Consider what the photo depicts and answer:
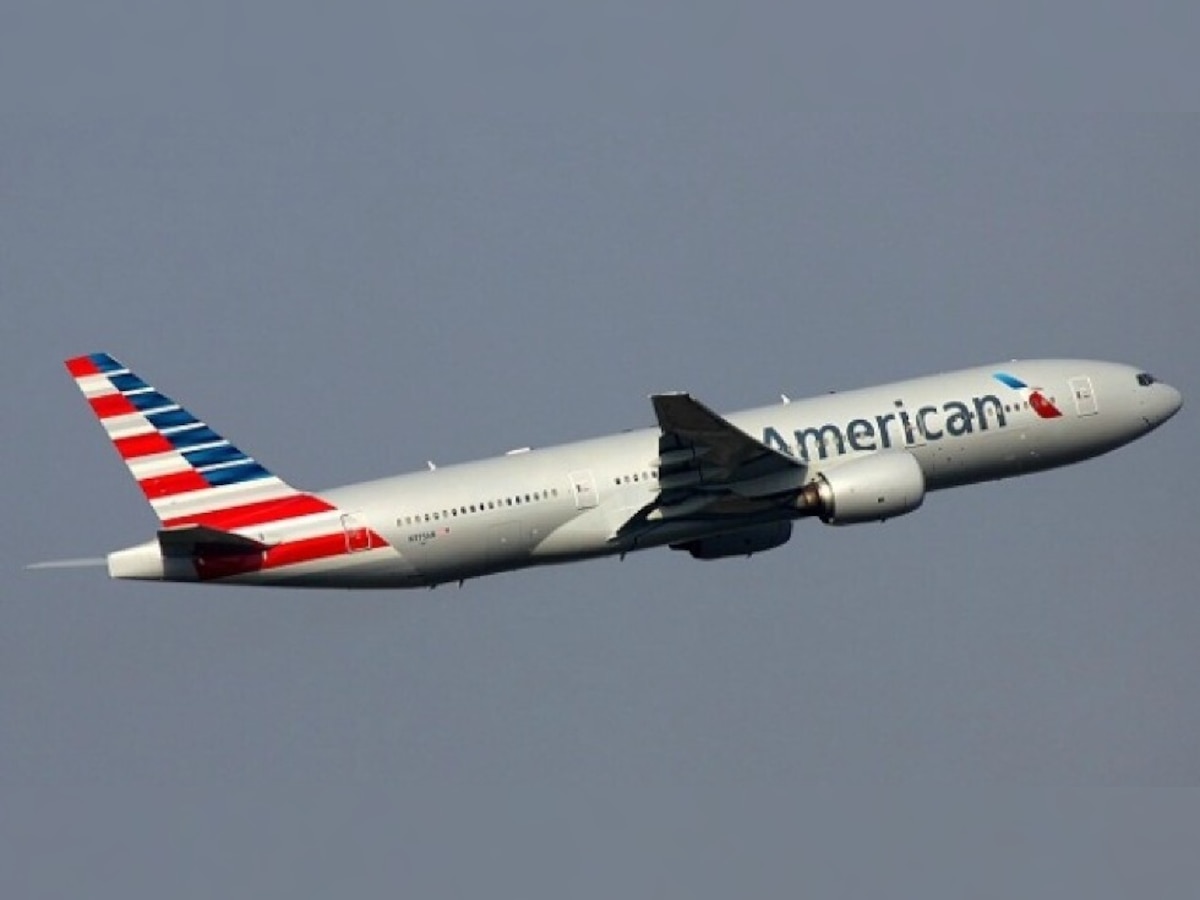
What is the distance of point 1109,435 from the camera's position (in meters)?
75.1

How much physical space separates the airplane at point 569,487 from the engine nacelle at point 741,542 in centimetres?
9

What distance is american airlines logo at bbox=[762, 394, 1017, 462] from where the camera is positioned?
7044 cm

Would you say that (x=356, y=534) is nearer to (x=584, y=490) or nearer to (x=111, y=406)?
(x=584, y=490)

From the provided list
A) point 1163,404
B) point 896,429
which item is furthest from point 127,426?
point 1163,404

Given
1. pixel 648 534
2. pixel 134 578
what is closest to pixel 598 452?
pixel 648 534

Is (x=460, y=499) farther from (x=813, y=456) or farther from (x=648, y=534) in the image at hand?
(x=813, y=456)

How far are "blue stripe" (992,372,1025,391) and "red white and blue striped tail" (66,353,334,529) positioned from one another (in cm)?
2265

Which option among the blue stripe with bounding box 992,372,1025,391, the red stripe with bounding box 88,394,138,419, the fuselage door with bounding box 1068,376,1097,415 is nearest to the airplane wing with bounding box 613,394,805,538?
the blue stripe with bounding box 992,372,1025,391

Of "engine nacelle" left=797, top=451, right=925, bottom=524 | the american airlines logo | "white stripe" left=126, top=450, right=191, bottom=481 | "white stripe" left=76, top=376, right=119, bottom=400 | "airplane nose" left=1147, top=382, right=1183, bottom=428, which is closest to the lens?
Result: "white stripe" left=126, top=450, right=191, bottom=481

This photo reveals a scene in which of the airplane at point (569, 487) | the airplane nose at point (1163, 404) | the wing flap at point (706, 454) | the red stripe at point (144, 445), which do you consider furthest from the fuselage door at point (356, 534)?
the airplane nose at point (1163, 404)

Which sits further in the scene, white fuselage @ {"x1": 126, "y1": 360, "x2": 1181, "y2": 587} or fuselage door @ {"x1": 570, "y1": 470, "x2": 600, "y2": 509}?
fuselage door @ {"x1": 570, "y1": 470, "x2": 600, "y2": 509}

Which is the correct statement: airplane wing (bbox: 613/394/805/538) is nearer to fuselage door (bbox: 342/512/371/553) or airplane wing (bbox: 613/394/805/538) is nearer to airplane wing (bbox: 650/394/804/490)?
airplane wing (bbox: 650/394/804/490)

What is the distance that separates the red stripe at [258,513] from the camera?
6688 cm

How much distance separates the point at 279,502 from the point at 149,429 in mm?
4752
